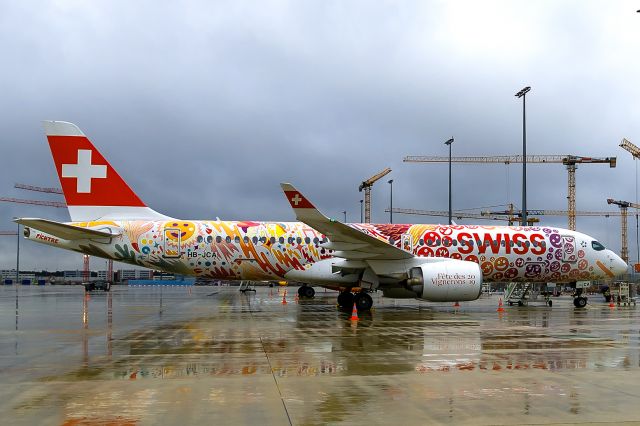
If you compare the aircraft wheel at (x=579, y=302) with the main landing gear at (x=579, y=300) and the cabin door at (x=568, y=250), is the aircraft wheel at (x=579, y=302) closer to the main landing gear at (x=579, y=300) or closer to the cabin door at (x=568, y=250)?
the main landing gear at (x=579, y=300)

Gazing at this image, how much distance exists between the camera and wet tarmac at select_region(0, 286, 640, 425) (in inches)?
249

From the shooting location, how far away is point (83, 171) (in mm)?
22422

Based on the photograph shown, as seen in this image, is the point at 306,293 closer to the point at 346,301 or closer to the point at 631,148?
the point at 346,301

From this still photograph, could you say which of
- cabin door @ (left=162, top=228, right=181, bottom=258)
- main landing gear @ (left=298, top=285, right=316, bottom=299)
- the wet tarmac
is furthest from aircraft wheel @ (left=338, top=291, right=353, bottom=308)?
main landing gear @ (left=298, top=285, right=316, bottom=299)

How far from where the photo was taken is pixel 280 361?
977 cm

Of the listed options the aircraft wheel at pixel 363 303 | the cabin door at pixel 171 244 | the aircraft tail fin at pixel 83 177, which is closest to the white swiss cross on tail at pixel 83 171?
the aircraft tail fin at pixel 83 177

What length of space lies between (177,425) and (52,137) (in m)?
19.1

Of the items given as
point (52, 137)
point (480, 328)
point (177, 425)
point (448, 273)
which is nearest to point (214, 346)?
point (177, 425)

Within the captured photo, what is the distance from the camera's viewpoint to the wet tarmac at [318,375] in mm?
6316

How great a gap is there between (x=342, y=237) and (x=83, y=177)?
1034 cm

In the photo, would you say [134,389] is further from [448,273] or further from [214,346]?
[448,273]

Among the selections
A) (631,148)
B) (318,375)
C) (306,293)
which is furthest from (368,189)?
(318,375)

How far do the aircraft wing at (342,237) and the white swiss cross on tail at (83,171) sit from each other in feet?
27.8

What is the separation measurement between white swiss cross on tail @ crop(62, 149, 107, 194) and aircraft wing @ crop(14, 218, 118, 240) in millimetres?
2023
